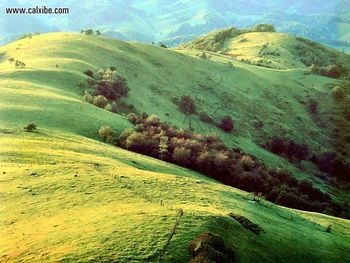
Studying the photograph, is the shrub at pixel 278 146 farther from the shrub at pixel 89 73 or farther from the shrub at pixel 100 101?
the shrub at pixel 89 73

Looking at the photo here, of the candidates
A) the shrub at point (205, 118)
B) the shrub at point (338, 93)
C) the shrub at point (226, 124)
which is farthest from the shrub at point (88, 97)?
the shrub at point (338, 93)

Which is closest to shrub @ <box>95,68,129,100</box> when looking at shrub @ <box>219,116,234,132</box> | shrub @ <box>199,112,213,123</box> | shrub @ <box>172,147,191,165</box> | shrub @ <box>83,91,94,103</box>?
shrub @ <box>83,91,94,103</box>

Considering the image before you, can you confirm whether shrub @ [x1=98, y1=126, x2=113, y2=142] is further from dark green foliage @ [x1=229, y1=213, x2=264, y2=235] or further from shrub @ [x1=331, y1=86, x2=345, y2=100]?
shrub @ [x1=331, y1=86, x2=345, y2=100]

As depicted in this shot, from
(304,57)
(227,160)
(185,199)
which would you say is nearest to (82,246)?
(185,199)

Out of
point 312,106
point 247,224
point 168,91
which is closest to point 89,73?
point 168,91

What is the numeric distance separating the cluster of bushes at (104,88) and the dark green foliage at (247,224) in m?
42.1

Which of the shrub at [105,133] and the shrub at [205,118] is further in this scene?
the shrub at [205,118]

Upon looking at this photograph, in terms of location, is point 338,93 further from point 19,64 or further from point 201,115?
point 19,64

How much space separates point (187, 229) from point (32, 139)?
21.9 meters

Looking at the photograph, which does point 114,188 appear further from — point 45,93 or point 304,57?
point 304,57

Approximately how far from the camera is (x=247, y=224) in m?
30.4

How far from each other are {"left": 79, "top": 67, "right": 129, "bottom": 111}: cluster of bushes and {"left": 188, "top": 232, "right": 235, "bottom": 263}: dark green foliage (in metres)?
46.6

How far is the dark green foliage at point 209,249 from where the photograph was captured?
76.9ft

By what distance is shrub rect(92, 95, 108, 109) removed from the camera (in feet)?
227
